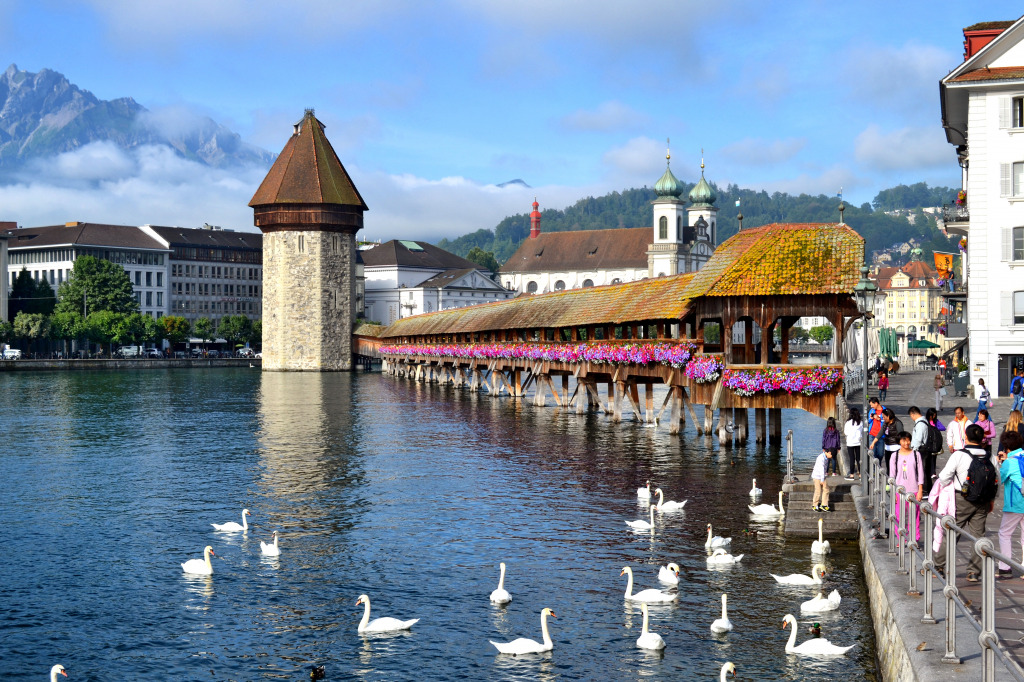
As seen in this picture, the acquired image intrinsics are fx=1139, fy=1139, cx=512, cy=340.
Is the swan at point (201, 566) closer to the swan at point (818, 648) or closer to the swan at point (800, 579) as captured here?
the swan at point (800, 579)

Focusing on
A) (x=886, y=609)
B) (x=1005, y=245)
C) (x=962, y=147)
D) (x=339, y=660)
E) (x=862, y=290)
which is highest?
(x=962, y=147)

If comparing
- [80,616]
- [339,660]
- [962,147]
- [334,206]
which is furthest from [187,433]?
[334,206]

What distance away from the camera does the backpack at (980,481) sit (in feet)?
43.1

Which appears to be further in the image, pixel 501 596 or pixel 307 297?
pixel 307 297

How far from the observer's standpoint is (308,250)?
374ft

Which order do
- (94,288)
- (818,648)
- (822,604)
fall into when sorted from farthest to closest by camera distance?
(94,288) → (822,604) → (818,648)

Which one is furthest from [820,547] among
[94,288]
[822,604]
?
[94,288]

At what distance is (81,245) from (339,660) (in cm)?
14158

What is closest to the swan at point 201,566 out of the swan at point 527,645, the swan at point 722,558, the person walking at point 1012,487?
the swan at point 527,645

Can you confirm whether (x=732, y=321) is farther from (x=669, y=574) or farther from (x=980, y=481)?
(x=980, y=481)

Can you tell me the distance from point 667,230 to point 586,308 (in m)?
129

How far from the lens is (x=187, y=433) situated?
45750mm

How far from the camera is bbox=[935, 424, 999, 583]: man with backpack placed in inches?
515

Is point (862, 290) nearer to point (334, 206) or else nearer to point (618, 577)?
point (618, 577)
